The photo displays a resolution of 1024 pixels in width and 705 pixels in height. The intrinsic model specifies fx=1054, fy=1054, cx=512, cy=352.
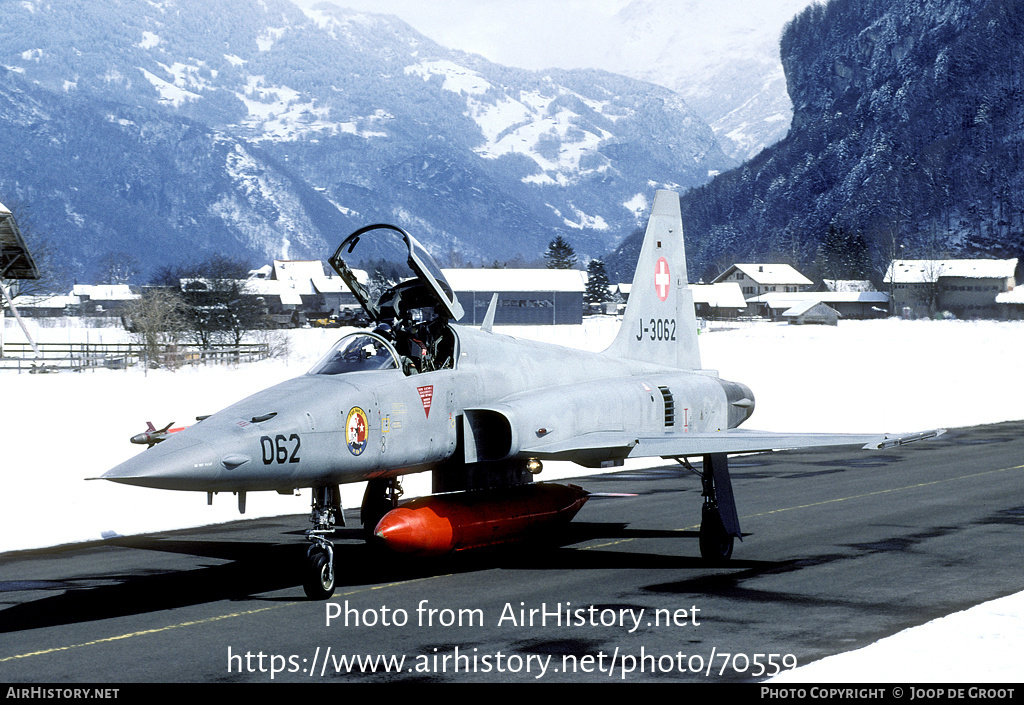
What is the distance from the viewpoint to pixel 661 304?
17641 millimetres

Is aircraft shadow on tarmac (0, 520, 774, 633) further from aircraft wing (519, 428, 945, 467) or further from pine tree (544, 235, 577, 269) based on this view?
pine tree (544, 235, 577, 269)

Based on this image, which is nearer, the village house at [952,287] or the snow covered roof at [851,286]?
the village house at [952,287]

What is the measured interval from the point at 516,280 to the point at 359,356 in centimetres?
9947

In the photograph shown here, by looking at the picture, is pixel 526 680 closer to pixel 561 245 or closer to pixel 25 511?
pixel 25 511

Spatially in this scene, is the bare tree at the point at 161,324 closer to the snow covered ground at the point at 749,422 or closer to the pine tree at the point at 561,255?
the snow covered ground at the point at 749,422

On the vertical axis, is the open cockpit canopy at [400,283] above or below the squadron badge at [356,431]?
above

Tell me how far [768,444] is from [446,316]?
423cm

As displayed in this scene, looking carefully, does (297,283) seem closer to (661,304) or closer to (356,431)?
(661,304)

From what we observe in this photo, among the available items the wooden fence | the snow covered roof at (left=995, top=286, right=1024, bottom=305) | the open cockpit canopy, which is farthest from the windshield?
the snow covered roof at (left=995, top=286, right=1024, bottom=305)

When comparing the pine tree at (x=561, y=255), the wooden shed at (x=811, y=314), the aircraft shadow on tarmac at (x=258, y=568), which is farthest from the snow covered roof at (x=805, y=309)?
the aircraft shadow on tarmac at (x=258, y=568)

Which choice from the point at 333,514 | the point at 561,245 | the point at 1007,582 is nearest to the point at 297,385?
the point at 333,514

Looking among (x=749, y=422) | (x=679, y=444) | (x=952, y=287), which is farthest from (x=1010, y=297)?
(x=679, y=444)

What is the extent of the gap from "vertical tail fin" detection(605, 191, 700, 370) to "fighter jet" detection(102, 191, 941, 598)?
0.98 meters

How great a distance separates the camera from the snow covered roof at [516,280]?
109938mm
